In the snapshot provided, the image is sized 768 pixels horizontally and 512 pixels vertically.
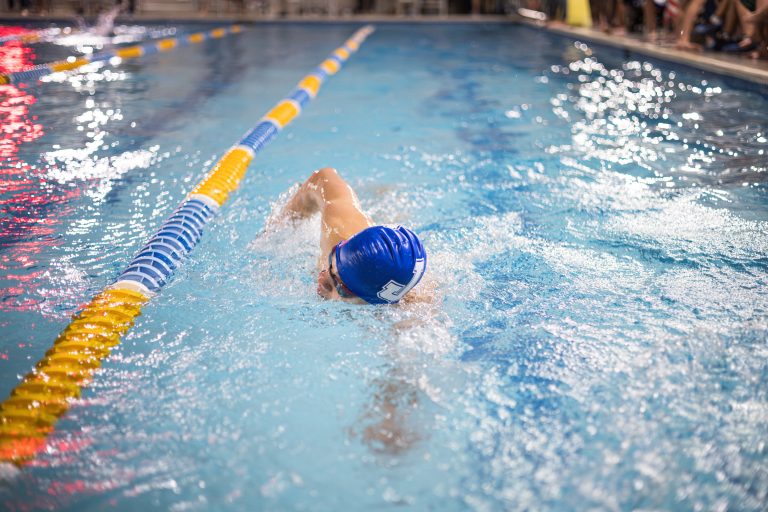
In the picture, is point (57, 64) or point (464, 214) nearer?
point (464, 214)

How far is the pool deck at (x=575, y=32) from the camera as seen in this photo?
277 inches

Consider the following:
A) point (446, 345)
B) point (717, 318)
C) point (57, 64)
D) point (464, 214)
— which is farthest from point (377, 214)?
point (57, 64)

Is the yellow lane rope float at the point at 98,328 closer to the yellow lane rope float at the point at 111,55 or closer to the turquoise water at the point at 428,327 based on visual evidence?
the turquoise water at the point at 428,327

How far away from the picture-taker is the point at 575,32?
1226cm

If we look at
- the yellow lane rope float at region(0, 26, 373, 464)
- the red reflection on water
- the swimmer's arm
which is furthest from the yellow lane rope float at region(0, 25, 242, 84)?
the swimmer's arm

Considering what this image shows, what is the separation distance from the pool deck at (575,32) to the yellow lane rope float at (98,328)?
557cm

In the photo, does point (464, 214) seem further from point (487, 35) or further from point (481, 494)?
point (487, 35)

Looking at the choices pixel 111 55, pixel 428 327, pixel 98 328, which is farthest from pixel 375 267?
pixel 111 55

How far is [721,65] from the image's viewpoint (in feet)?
23.4

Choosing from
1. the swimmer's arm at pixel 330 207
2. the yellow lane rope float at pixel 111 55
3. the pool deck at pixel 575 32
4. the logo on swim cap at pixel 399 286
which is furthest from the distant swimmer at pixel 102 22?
the logo on swim cap at pixel 399 286

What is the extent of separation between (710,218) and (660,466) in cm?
230

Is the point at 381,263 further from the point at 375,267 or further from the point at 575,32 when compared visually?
the point at 575,32

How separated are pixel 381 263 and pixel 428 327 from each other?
482 mm

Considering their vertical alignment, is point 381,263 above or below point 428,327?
above
